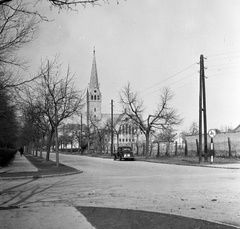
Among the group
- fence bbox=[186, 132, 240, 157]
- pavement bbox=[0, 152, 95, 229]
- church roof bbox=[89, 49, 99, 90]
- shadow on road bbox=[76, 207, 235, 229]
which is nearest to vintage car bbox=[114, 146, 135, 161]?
fence bbox=[186, 132, 240, 157]

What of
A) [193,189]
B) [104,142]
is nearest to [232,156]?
[193,189]

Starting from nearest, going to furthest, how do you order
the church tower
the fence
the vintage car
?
the fence < the vintage car < the church tower

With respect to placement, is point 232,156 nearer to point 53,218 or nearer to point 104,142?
point 53,218

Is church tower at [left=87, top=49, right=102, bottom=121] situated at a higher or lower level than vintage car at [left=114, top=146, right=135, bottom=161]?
higher

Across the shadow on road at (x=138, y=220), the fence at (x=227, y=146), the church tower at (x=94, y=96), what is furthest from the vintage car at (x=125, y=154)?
the church tower at (x=94, y=96)

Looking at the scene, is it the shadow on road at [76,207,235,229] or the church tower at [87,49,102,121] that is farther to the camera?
the church tower at [87,49,102,121]

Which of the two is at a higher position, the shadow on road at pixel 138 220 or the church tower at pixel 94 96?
the church tower at pixel 94 96

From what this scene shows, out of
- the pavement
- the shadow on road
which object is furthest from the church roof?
the shadow on road

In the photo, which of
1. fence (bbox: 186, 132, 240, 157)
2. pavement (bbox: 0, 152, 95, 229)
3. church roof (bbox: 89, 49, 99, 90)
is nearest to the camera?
pavement (bbox: 0, 152, 95, 229)

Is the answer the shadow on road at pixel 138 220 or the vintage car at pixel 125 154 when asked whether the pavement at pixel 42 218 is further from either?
the vintage car at pixel 125 154

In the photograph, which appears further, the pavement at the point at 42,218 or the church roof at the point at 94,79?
the church roof at the point at 94,79

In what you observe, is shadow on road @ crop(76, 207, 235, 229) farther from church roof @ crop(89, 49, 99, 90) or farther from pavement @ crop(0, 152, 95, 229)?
church roof @ crop(89, 49, 99, 90)

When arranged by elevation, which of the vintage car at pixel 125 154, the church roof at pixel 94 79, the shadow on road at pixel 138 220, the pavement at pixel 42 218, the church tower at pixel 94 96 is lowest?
the pavement at pixel 42 218

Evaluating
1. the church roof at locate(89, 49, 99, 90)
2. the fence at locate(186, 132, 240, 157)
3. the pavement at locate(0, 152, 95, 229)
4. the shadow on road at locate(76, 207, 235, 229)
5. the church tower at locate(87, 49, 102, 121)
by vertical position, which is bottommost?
the pavement at locate(0, 152, 95, 229)
